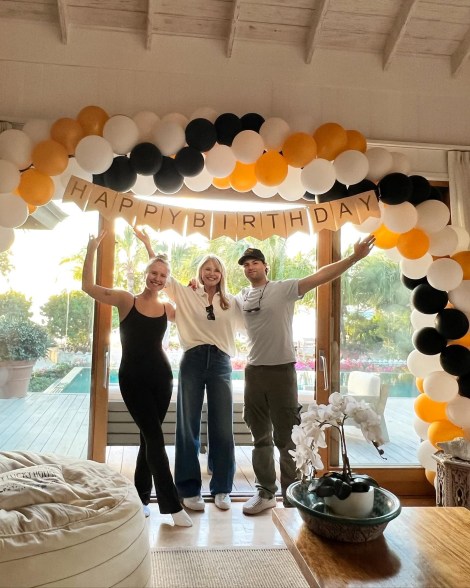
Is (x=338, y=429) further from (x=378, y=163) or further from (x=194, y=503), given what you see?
(x=378, y=163)

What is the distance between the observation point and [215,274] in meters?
3.02

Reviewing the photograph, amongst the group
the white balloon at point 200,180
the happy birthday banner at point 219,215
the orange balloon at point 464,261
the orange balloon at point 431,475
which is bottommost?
the orange balloon at point 431,475

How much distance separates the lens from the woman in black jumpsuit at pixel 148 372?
2.68 metres

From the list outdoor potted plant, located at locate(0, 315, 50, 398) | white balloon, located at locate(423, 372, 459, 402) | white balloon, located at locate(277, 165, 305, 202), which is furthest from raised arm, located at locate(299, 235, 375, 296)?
outdoor potted plant, located at locate(0, 315, 50, 398)

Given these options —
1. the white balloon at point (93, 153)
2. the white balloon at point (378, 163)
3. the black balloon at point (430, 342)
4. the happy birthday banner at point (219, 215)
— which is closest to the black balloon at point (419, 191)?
the white balloon at point (378, 163)

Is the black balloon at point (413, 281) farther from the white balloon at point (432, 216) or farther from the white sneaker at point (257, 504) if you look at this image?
the white sneaker at point (257, 504)

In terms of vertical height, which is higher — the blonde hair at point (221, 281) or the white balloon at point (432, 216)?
the white balloon at point (432, 216)

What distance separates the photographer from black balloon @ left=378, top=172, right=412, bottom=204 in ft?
9.16

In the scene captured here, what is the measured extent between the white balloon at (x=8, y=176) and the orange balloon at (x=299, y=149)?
1.46m

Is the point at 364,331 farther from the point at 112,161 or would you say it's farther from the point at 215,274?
the point at 112,161

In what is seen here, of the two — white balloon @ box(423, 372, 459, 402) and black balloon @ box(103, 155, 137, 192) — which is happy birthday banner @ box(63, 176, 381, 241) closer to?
black balloon @ box(103, 155, 137, 192)

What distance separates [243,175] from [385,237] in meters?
0.98

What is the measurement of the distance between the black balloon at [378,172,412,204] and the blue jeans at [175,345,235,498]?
1360 mm

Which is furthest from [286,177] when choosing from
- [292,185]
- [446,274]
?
[446,274]
